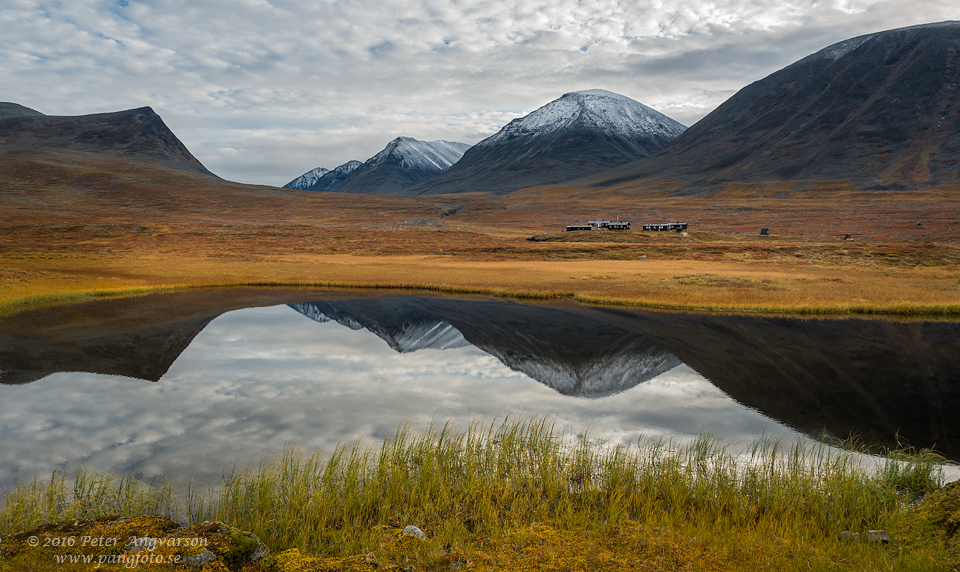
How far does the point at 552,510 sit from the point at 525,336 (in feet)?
63.7

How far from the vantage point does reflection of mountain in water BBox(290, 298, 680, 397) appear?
856 inches

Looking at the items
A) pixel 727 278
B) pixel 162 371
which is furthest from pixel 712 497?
pixel 727 278

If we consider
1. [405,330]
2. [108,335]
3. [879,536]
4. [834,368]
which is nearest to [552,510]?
[879,536]

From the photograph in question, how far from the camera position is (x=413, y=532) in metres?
8.00

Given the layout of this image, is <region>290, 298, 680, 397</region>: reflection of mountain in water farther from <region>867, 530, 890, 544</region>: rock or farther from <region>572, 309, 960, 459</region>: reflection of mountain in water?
<region>867, 530, 890, 544</region>: rock

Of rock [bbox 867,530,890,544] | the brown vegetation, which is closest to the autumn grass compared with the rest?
rock [bbox 867,530,890,544]

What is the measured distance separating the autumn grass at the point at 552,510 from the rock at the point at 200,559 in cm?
106

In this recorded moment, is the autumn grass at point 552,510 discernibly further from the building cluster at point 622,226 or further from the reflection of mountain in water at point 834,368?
the building cluster at point 622,226

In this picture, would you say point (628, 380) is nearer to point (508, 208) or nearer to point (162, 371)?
point (162, 371)

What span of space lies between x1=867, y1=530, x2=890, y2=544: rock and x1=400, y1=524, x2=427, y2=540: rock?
6.69 metres

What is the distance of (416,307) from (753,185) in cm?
18573

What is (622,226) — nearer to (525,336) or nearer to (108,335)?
(525,336)

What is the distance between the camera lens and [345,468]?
1137 cm

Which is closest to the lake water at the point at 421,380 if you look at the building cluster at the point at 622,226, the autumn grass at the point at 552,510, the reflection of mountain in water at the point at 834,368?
the reflection of mountain in water at the point at 834,368
